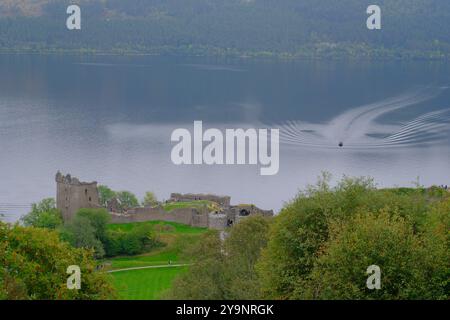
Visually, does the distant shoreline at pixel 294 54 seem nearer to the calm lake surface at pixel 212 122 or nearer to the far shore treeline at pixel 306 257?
the calm lake surface at pixel 212 122

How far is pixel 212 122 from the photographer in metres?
69.4

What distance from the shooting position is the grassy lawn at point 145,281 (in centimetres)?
2456

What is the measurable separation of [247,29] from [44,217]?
384 feet

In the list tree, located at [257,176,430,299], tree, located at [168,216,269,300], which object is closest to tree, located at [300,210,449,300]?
tree, located at [257,176,430,299]

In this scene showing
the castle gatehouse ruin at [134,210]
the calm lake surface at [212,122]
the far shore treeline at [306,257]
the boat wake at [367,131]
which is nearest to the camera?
the far shore treeline at [306,257]

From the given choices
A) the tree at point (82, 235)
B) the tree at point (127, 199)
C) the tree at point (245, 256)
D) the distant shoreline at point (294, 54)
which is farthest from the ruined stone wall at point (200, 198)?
the distant shoreline at point (294, 54)

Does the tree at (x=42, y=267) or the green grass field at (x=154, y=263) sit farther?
the green grass field at (x=154, y=263)

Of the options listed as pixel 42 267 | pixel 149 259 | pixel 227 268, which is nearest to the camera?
pixel 42 267

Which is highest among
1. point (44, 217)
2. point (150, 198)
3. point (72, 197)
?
point (72, 197)

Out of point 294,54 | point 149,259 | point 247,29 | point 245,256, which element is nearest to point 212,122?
point 149,259

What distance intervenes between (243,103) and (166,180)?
116ft

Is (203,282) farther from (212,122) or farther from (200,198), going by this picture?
(212,122)

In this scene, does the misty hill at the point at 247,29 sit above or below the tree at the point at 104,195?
above
